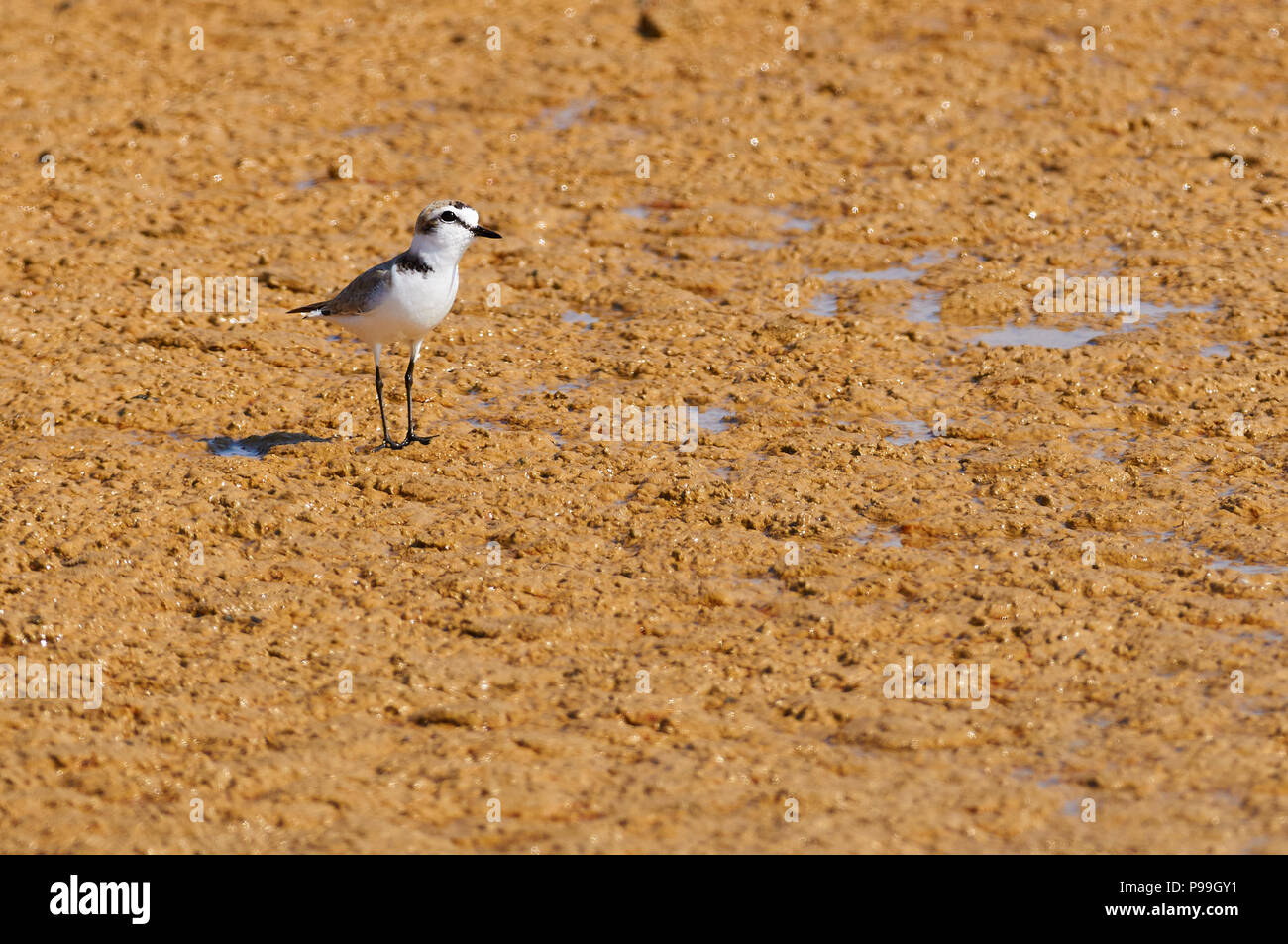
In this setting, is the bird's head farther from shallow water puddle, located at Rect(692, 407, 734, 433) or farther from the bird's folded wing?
shallow water puddle, located at Rect(692, 407, 734, 433)

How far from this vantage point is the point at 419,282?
809cm

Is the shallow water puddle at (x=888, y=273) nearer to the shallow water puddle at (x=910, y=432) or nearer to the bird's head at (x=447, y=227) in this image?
the shallow water puddle at (x=910, y=432)

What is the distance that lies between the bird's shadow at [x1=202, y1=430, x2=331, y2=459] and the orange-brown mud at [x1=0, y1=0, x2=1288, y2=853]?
3cm

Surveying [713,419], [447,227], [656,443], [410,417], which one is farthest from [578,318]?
[447,227]

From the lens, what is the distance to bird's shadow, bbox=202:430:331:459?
27.5 ft

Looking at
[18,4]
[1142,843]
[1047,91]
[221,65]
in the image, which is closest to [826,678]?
[1142,843]

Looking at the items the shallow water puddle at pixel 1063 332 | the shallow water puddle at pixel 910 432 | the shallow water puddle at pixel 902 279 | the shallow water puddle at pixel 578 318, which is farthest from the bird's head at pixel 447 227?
the shallow water puddle at pixel 1063 332

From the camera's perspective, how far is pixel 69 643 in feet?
21.2

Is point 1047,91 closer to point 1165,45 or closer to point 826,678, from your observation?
point 1165,45

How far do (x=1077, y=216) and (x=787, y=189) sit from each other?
213 cm

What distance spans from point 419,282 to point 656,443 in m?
1.54

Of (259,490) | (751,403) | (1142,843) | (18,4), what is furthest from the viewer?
(18,4)

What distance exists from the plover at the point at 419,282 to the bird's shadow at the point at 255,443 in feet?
1.78

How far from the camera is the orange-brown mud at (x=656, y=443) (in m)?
5.74
